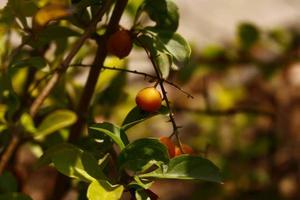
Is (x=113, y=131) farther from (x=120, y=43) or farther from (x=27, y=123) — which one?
(x=27, y=123)

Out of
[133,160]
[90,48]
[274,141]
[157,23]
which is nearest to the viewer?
[133,160]

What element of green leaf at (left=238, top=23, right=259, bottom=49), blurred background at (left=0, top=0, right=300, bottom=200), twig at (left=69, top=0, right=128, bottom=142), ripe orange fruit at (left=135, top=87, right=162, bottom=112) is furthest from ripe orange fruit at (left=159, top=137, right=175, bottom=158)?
green leaf at (left=238, top=23, right=259, bottom=49)

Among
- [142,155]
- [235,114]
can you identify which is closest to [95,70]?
[142,155]

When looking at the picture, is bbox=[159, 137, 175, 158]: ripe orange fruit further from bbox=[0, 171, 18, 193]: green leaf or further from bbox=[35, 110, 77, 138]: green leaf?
bbox=[0, 171, 18, 193]: green leaf

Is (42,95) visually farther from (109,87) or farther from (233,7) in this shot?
(233,7)

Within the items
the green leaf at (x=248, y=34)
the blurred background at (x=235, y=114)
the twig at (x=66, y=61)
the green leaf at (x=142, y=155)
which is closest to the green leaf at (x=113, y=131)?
the green leaf at (x=142, y=155)

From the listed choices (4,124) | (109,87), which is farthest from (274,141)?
(4,124)
